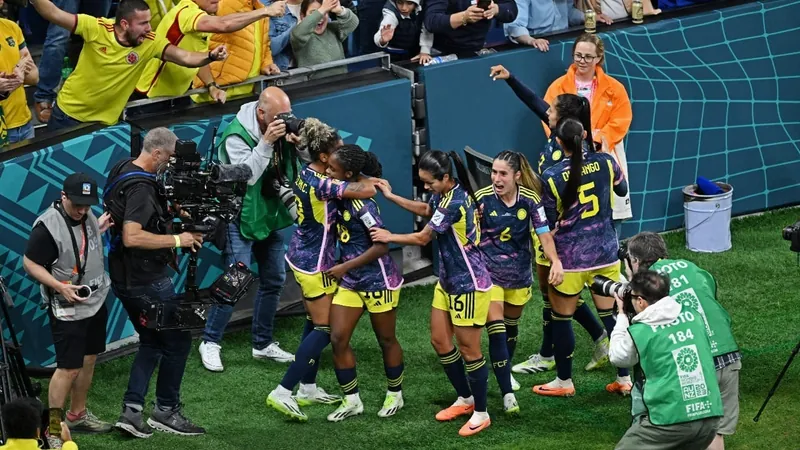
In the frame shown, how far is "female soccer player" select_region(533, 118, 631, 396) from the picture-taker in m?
9.22

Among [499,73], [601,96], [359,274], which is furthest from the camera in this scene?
[601,96]

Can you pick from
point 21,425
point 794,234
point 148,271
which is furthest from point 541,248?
point 21,425

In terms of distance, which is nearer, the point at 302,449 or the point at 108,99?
the point at 302,449

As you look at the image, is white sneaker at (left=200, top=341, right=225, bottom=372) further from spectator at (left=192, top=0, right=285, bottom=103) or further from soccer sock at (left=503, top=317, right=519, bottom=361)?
soccer sock at (left=503, top=317, right=519, bottom=361)

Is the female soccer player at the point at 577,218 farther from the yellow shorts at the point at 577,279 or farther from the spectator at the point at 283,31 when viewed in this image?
the spectator at the point at 283,31

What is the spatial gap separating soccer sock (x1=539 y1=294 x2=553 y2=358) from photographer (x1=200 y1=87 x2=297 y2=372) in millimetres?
1952

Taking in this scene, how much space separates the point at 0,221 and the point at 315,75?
307 centimetres

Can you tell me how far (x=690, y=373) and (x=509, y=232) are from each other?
2164mm

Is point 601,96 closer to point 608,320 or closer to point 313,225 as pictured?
point 608,320

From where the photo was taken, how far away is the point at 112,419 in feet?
30.5

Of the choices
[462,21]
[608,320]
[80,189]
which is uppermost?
[462,21]

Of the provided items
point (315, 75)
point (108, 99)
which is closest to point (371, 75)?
point (315, 75)

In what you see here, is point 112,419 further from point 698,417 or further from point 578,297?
point 698,417

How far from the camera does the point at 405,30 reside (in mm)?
11734
